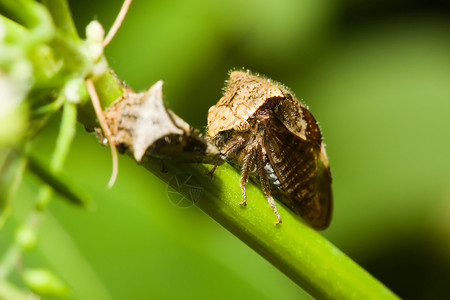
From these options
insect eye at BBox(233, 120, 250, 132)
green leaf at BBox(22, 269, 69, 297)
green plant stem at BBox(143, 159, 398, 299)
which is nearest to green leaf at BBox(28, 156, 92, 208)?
green leaf at BBox(22, 269, 69, 297)

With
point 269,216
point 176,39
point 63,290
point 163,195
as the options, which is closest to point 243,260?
point 163,195

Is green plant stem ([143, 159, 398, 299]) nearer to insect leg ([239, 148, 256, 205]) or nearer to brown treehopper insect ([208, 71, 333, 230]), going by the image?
insect leg ([239, 148, 256, 205])

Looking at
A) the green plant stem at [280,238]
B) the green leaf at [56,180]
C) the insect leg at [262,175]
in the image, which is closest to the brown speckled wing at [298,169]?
the insect leg at [262,175]

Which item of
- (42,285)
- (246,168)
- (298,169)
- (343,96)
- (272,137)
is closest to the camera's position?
(42,285)

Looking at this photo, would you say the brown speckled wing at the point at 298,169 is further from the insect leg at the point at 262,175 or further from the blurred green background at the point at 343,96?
the blurred green background at the point at 343,96

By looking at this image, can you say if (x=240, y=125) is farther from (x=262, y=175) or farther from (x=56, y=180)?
(x=56, y=180)

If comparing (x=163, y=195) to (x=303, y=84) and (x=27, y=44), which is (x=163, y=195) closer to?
(x=303, y=84)

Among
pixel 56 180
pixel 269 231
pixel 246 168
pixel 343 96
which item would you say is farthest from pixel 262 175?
pixel 343 96
